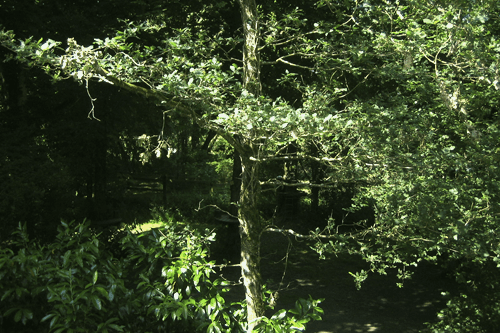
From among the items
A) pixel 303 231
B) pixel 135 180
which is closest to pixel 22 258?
pixel 303 231

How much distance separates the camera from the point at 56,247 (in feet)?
14.5

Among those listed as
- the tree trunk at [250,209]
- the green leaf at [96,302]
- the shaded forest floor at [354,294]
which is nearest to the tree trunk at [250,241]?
the tree trunk at [250,209]

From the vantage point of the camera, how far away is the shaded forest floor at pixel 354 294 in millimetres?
6340

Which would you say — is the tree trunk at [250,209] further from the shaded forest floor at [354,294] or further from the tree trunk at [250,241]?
the shaded forest floor at [354,294]

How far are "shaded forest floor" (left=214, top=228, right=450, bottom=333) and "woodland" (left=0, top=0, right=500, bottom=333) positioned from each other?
1094 millimetres

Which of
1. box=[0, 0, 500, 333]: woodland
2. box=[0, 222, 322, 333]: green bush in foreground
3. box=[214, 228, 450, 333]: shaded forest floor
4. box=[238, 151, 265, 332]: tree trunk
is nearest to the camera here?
box=[0, 0, 500, 333]: woodland

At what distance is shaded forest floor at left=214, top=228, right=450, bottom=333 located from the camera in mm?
6340

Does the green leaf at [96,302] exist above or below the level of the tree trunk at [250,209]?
below

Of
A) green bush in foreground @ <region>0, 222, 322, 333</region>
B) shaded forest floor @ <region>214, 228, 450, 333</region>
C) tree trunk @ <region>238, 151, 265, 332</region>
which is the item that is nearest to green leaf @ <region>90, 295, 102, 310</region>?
green bush in foreground @ <region>0, 222, 322, 333</region>

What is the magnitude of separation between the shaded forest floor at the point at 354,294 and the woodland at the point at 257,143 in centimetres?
109

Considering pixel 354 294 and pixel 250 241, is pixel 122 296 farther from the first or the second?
pixel 354 294

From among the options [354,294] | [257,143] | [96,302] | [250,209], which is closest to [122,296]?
[96,302]

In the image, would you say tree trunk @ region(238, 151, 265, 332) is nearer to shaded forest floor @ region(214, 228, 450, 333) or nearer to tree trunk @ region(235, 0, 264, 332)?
tree trunk @ region(235, 0, 264, 332)

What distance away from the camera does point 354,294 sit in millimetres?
7656
